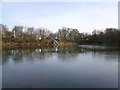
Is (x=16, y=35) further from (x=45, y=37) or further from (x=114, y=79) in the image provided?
(x=114, y=79)

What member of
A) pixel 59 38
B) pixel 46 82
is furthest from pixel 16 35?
pixel 46 82

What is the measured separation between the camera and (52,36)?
33.4 metres

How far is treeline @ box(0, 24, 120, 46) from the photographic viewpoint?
24980mm

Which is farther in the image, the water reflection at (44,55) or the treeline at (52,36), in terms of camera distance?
the treeline at (52,36)

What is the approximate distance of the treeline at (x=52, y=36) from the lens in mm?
24980

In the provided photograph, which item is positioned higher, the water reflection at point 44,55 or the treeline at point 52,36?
the treeline at point 52,36

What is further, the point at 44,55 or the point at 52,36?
the point at 52,36

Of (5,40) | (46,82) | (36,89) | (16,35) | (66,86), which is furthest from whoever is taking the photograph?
(16,35)

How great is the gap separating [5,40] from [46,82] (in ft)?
71.3

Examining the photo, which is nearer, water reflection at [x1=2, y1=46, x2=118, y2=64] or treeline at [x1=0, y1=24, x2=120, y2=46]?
water reflection at [x1=2, y1=46, x2=118, y2=64]

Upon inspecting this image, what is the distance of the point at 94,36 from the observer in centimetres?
→ 3300

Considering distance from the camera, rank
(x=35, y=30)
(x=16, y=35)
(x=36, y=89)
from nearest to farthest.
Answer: (x=36, y=89) < (x=16, y=35) < (x=35, y=30)

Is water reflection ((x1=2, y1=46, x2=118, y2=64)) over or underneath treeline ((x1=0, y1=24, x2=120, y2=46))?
underneath

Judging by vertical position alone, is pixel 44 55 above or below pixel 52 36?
below
